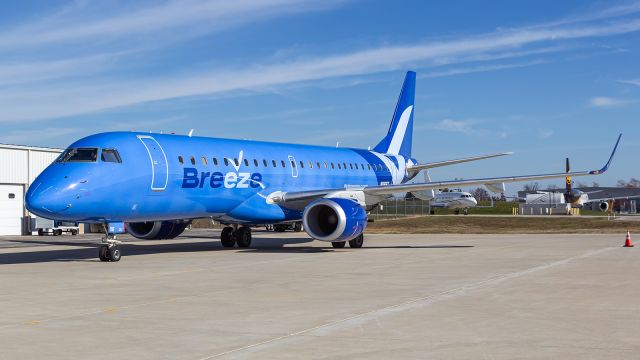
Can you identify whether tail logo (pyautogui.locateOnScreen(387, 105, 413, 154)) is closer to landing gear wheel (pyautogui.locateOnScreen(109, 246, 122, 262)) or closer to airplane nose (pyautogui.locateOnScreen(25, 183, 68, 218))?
landing gear wheel (pyautogui.locateOnScreen(109, 246, 122, 262))

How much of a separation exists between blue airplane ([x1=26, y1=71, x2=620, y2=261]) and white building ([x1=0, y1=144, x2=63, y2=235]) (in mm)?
23366

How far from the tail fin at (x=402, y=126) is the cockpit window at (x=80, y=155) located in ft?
59.6

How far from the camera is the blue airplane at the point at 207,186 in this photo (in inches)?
818

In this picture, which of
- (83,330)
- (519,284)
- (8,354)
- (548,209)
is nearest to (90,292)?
(83,330)

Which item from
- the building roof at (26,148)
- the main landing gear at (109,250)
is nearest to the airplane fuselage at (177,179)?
the main landing gear at (109,250)

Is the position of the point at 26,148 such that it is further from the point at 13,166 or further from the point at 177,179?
the point at 177,179

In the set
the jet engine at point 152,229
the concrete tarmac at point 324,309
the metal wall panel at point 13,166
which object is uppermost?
A: the metal wall panel at point 13,166

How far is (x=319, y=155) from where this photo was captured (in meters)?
31.7

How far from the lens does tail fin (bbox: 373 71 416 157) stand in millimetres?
37500

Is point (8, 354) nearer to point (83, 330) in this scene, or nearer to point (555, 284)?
point (83, 330)

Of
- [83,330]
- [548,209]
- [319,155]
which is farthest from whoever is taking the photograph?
[548,209]

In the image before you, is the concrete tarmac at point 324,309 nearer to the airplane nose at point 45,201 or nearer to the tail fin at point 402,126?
the airplane nose at point 45,201

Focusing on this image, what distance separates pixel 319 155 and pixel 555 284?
17.7 metres

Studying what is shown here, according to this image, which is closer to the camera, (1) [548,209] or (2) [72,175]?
(2) [72,175]
